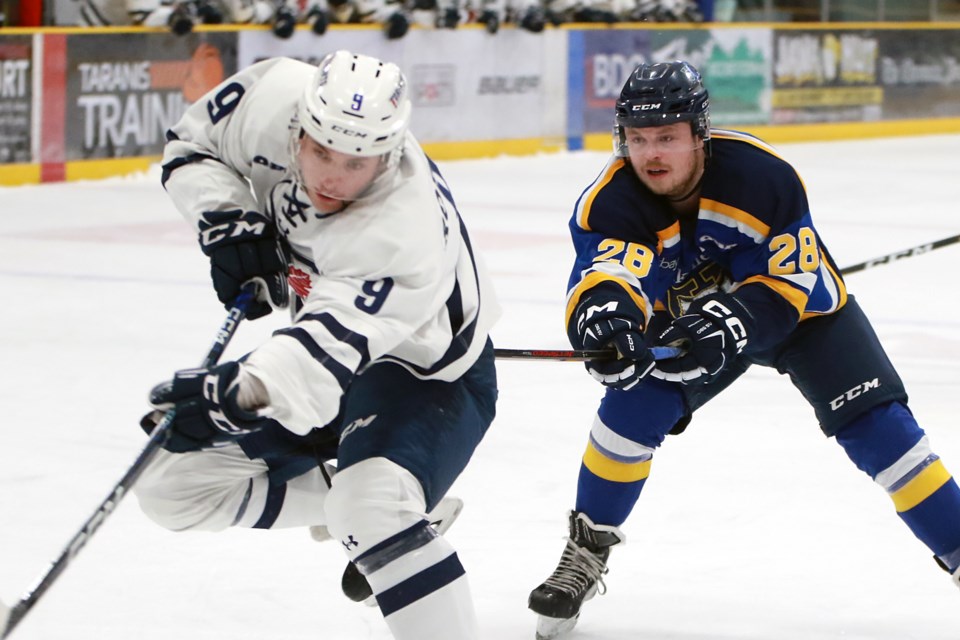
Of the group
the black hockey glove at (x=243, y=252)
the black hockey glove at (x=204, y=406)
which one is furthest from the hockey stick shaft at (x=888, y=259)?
the black hockey glove at (x=204, y=406)

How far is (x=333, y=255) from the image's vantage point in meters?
2.05

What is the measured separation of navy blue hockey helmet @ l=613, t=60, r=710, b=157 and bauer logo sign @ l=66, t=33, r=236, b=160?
6027 millimetres

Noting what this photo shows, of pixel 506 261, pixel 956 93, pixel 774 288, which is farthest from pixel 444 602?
pixel 956 93

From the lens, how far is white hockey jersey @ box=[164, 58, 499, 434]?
78.2 inches

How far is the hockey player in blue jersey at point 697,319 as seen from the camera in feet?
8.28

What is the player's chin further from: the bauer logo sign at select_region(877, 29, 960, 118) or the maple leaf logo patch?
the bauer logo sign at select_region(877, 29, 960, 118)

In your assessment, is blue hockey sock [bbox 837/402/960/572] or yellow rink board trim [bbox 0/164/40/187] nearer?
blue hockey sock [bbox 837/402/960/572]

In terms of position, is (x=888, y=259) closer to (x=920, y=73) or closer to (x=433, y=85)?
(x=433, y=85)

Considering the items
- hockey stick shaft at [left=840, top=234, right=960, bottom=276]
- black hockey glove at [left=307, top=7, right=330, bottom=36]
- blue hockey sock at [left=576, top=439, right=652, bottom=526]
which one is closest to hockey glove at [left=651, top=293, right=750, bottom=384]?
blue hockey sock at [left=576, top=439, right=652, bottom=526]

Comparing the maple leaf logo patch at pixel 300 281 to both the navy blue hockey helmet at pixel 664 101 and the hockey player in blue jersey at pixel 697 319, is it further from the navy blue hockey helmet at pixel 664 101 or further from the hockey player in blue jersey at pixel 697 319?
the navy blue hockey helmet at pixel 664 101

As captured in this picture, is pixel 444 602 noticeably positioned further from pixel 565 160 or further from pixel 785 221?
pixel 565 160

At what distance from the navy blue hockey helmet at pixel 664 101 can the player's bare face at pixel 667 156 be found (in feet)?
0.05

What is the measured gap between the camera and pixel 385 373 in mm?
2234

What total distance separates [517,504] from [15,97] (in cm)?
546
